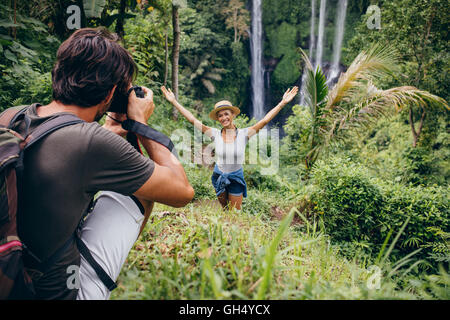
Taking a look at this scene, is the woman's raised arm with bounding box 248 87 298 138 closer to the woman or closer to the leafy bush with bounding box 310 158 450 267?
the woman

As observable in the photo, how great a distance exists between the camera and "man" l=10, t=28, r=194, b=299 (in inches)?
42.6

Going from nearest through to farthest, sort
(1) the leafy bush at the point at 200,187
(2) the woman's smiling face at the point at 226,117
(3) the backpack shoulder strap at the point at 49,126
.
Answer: (3) the backpack shoulder strap at the point at 49,126 → (2) the woman's smiling face at the point at 226,117 → (1) the leafy bush at the point at 200,187

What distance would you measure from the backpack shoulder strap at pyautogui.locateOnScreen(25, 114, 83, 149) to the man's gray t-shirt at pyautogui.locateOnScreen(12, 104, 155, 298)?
2cm

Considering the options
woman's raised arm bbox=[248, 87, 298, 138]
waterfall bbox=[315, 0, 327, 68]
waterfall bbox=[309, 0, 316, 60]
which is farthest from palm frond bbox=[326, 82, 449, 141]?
waterfall bbox=[309, 0, 316, 60]

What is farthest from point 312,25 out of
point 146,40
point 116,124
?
point 116,124

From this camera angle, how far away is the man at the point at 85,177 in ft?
3.55

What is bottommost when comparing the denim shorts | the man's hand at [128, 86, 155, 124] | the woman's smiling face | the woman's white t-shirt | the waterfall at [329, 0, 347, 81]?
the denim shorts

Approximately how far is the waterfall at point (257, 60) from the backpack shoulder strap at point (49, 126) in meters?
17.9

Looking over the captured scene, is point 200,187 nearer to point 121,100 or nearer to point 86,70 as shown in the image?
point 121,100

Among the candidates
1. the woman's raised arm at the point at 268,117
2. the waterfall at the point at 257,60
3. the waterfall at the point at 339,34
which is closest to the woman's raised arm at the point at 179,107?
the woman's raised arm at the point at 268,117

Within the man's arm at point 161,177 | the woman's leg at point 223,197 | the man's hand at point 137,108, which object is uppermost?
the man's hand at point 137,108

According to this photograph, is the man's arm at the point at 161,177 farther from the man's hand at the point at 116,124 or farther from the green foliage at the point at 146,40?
the green foliage at the point at 146,40

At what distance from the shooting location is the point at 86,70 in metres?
1.29

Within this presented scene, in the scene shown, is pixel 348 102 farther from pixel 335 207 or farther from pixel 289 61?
pixel 289 61
